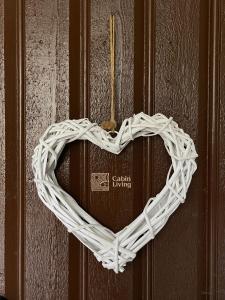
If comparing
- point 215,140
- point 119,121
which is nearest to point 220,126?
point 215,140

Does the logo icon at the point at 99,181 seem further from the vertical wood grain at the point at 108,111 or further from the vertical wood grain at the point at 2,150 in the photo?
the vertical wood grain at the point at 2,150

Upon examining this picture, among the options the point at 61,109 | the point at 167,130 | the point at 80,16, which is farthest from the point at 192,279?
the point at 80,16

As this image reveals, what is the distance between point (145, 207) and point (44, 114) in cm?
28

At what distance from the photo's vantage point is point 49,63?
39.8 inches

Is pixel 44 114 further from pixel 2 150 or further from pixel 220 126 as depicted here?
pixel 220 126

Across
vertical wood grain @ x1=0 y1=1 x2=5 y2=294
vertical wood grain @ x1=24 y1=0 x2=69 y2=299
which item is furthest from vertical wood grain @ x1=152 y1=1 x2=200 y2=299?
vertical wood grain @ x1=0 y1=1 x2=5 y2=294

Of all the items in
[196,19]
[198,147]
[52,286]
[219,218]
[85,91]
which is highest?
[196,19]

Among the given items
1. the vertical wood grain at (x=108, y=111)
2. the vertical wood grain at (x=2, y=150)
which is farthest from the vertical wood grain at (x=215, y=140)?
the vertical wood grain at (x=2, y=150)

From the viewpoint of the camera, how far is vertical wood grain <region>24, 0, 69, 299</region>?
101 centimetres

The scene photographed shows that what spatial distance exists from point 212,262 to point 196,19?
0.49 m

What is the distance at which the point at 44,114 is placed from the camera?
1017mm

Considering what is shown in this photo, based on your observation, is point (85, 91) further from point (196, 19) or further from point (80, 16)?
point (196, 19)

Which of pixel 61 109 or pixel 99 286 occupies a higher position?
pixel 61 109

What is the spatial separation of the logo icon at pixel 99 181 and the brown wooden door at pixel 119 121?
0.03ft
